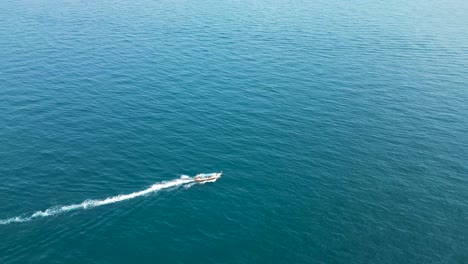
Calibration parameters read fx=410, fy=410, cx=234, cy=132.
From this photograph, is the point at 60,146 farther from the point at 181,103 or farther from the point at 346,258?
the point at 346,258

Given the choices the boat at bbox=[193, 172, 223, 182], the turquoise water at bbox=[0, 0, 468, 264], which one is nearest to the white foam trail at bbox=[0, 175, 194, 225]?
the turquoise water at bbox=[0, 0, 468, 264]

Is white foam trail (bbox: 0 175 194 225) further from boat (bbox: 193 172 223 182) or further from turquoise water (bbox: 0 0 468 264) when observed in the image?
boat (bbox: 193 172 223 182)

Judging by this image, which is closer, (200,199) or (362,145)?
(200,199)

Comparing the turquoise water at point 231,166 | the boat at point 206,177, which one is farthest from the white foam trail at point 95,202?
the boat at point 206,177

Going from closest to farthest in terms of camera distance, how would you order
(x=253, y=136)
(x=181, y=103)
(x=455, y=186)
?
(x=455, y=186), (x=253, y=136), (x=181, y=103)

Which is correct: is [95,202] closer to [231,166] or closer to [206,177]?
[206,177]

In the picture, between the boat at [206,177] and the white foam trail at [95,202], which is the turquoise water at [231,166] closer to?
the white foam trail at [95,202]

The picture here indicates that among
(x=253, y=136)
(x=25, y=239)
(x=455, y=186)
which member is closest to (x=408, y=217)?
(x=455, y=186)

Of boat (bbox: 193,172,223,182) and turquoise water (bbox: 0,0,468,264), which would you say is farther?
boat (bbox: 193,172,223,182)
